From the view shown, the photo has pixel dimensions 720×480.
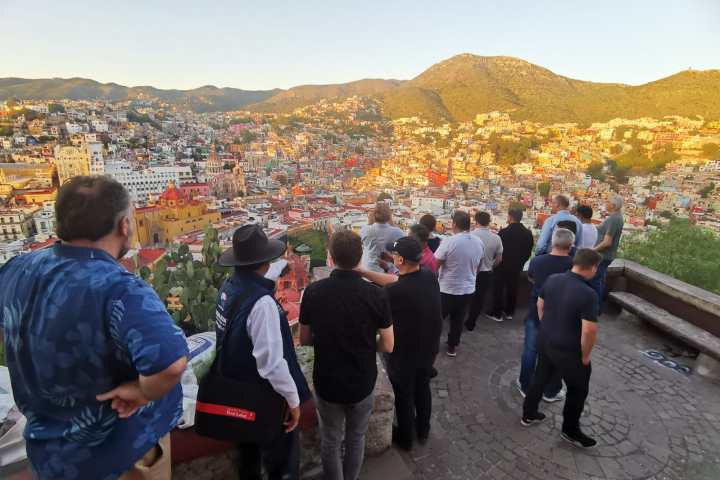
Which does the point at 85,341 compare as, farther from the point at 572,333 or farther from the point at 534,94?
the point at 534,94

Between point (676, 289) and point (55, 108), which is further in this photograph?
point (55, 108)

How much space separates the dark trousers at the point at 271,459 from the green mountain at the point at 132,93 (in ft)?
359

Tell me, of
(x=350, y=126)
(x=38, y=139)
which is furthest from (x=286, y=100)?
(x=38, y=139)

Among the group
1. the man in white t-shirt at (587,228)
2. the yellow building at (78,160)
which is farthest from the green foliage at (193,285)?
the yellow building at (78,160)

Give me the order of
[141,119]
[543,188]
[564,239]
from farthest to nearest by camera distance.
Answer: [141,119]
[543,188]
[564,239]

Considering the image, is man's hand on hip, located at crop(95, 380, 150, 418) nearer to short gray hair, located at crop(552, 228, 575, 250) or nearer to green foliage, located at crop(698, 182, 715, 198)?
short gray hair, located at crop(552, 228, 575, 250)

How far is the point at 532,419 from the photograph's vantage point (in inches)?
97.3

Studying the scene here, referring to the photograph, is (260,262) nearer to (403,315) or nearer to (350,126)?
(403,315)

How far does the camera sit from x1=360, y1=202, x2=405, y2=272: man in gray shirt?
124 inches

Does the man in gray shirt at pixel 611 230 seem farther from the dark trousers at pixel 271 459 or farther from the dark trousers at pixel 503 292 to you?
the dark trousers at pixel 271 459

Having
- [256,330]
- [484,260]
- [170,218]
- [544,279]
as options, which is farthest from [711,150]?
[170,218]

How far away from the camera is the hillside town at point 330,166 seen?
27875 millimetres

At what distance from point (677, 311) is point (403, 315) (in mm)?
3584

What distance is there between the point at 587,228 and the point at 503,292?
1.07 m
